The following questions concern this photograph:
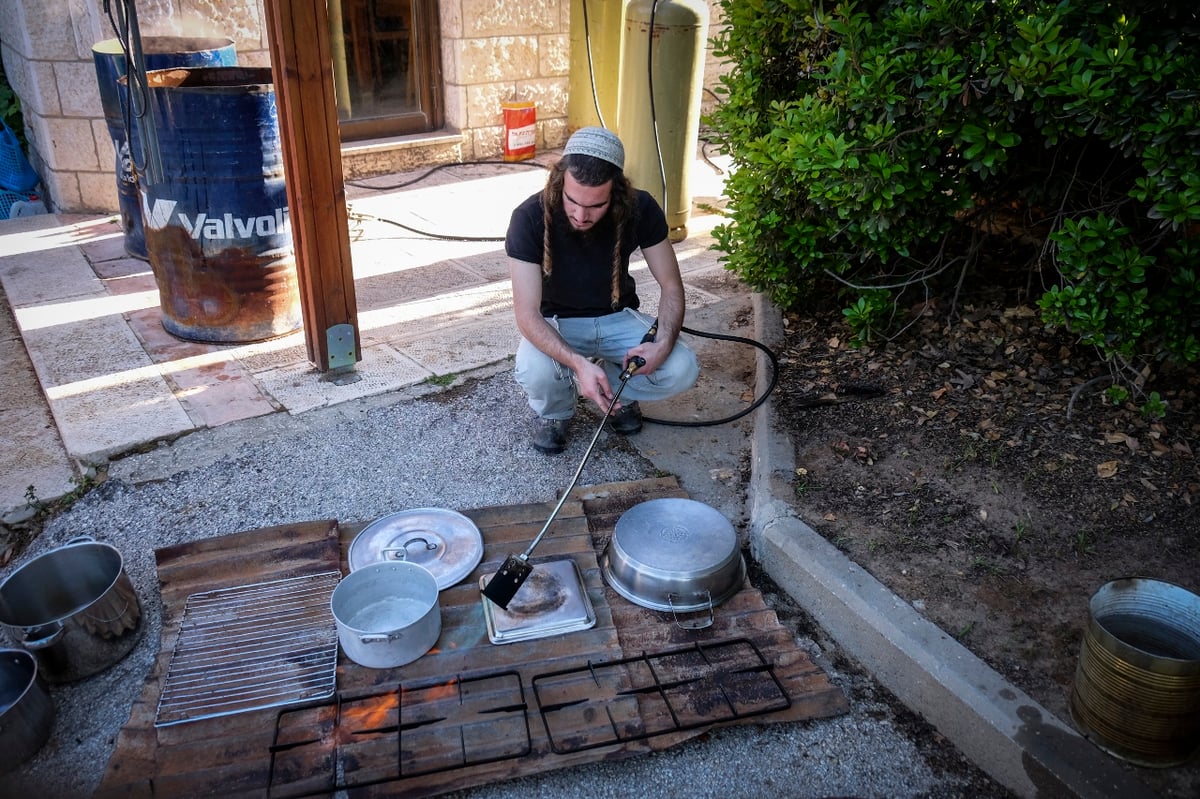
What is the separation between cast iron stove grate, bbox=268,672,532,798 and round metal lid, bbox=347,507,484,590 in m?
0.47

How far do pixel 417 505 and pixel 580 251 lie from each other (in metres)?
1.21

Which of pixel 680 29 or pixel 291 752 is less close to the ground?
pixel 680 29

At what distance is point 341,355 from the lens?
4160 millimetres

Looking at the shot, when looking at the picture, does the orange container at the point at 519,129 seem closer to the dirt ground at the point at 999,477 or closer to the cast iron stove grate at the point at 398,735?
the dirt ground at the point at 999,477

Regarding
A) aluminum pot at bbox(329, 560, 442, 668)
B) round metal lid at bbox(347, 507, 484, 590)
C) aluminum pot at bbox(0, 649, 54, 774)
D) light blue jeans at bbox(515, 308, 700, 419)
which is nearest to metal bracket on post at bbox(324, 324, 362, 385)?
light blue jeans at bbox(515, 308, 700, 419)

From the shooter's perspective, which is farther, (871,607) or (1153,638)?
(871,607)

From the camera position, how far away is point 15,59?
6234 millimetres

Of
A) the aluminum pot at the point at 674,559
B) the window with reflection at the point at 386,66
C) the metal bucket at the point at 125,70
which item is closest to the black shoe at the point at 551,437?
Result: the aluminum pot at the point at 674,559

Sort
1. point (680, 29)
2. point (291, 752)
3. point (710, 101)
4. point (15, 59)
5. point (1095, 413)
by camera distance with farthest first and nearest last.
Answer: point (710, 101) < point (15, 59) < point (680, 29) < point (1095, 413) < point (291, 752)

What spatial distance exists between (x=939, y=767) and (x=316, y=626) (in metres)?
1.88

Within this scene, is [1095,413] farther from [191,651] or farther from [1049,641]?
[191,651]

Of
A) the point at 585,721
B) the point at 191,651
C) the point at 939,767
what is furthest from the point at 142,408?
the point at 939,767

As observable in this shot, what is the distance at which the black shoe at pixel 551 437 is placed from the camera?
3.71 metres

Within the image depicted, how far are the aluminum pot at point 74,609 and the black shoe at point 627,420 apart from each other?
6.64 feet
